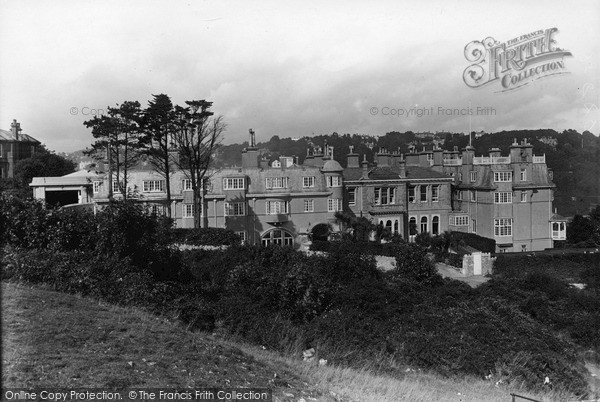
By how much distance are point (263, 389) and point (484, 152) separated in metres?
60.8

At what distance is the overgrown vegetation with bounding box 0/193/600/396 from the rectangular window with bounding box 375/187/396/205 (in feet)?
56.4

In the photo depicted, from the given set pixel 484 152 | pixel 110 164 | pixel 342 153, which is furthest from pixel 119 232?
pixel 484 152

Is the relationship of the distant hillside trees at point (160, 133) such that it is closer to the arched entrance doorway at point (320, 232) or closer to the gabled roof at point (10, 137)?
the arched entrance doorway at point (320, 232)

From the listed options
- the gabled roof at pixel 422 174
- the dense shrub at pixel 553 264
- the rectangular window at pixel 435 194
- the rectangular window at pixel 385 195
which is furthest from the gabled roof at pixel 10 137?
the dense shrub at pixel 553 264

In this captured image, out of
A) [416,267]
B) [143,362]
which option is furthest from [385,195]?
[143,362]

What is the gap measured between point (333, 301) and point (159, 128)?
17.3m

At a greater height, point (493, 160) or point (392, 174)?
point (493, 160)

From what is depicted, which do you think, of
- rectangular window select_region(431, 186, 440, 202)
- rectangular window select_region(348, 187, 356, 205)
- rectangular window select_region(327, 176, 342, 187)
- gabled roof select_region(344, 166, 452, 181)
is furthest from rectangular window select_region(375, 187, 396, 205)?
rectangular window select_region(327, 176, 342, 187)

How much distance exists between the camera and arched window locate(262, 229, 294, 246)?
1561 inches

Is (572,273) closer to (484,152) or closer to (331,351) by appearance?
(331,351)

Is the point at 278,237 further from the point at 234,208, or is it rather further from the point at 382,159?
the point at 382,159

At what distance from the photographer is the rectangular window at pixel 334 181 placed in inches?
1598

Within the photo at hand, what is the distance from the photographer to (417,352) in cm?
1770

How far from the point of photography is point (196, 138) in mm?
34688
